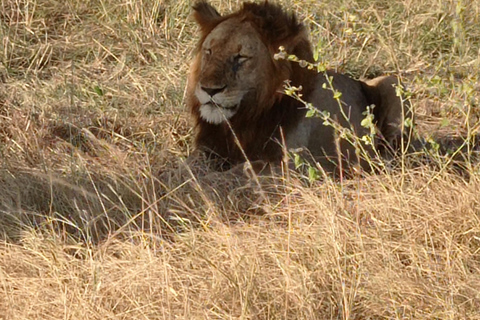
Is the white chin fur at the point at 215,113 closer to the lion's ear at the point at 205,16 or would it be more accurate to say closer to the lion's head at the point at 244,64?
the lion's head at the point at 244,64

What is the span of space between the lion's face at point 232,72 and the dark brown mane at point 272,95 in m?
0.04

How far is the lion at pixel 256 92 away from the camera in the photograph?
5.12m

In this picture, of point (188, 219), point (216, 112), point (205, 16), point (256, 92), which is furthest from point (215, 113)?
point (188, 219)

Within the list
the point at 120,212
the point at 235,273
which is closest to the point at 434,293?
the point at 235,273

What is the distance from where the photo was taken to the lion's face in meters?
5.07

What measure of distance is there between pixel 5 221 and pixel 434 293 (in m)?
1.77

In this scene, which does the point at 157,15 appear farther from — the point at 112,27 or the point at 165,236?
the point at 165,236

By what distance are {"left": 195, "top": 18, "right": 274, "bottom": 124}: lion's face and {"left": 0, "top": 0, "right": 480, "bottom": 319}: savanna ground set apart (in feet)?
1.10

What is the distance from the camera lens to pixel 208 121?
16.8 ft

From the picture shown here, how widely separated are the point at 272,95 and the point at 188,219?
1140 mm

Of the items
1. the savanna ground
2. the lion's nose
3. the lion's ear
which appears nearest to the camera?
the savanna ground

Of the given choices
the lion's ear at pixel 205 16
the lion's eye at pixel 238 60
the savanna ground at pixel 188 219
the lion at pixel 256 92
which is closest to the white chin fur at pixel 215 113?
the lion at pixel 256 92

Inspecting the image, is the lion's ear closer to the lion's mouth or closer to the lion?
the lion

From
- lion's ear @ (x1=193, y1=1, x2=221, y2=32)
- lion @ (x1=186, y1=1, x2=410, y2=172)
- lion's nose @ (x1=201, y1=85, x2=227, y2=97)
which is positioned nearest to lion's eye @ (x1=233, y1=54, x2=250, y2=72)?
lion @ (x1=186, y1=1, x2=410, y2=172)
